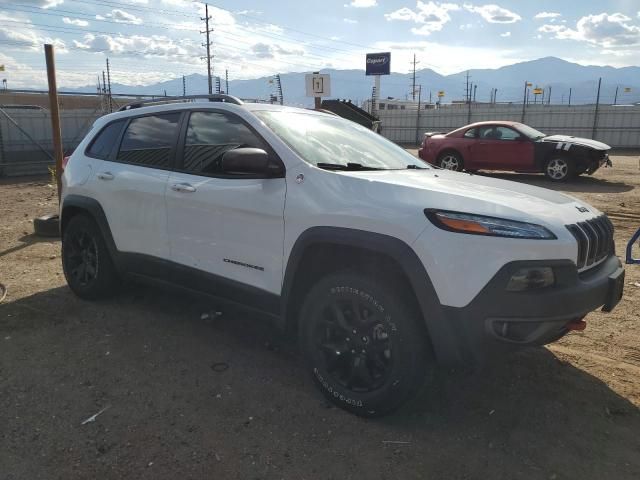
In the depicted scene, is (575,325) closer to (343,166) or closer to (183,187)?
(343,166)

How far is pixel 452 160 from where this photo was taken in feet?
47.7

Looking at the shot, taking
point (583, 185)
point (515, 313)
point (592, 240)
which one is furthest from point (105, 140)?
point (583, 185)

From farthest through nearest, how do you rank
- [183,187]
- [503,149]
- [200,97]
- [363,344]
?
[503,149] → [200,97] → [183,187] → [363,344]

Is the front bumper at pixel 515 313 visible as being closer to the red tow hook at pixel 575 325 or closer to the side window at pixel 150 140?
the red tow hook at pixel 575 325

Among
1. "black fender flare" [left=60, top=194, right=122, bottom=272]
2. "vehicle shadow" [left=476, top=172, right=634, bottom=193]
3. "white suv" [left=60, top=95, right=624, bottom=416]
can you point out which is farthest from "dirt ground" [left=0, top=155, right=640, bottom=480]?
"vehicle shadow" [left=476, top=172, right=634, bottom=193]

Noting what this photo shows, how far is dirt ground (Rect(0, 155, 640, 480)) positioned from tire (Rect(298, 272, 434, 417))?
0.18m

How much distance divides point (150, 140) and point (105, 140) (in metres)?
0.74

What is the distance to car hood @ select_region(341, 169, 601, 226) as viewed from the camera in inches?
102

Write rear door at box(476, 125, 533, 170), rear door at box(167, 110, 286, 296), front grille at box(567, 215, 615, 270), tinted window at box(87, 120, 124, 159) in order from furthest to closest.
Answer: rear door at box(476, 125, 533, 170)
tinted window at box(87, 120, 124, 159)
rear door at box(167, 110, 286, 296)
front grille at box(567, 215, 615, 270)

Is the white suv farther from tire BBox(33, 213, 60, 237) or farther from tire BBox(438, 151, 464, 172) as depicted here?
tire BBox(438, 151, 464, 172)

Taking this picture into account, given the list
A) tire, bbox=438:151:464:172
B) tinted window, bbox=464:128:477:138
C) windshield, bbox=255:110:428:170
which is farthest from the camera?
tire, bbox=438:151:464:172

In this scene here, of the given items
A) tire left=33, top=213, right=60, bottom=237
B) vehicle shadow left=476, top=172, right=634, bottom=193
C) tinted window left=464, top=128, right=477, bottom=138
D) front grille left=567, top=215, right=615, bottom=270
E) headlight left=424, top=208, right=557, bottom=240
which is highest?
tinted window left=464, top=128, right=477, bottom=138

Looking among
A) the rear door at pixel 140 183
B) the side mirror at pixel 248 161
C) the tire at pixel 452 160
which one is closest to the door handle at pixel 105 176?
the rear door at pixel 140 183

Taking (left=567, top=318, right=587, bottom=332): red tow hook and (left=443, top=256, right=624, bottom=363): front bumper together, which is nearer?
(left=443, top=256, right=624, bottom=363): front bumper
